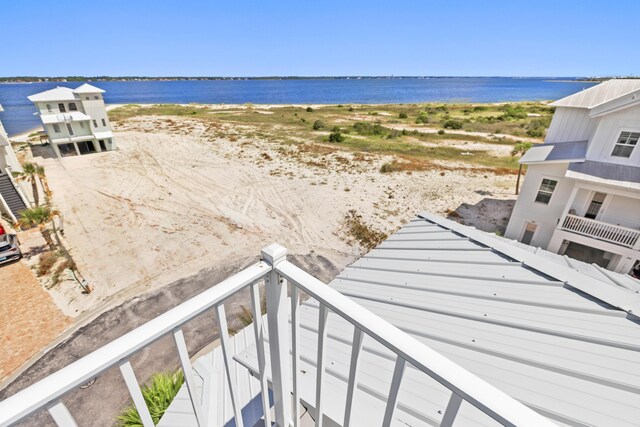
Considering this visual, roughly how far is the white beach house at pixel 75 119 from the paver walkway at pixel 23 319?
1693 centimetres

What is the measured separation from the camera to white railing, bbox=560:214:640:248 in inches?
363

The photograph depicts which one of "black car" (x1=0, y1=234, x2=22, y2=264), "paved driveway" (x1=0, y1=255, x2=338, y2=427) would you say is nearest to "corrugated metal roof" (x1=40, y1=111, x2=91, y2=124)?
"black car" (x1=0, y1=234, x2=22, y2=264)

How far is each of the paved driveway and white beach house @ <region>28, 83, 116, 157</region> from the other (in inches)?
829

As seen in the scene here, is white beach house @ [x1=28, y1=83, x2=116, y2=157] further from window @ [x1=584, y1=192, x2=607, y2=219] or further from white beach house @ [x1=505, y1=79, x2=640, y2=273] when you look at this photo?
window @ [x1=584, y1=192, x2=607, y2=219]

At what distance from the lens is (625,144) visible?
931 centimetres

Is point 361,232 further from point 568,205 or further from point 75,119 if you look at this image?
point 75,119

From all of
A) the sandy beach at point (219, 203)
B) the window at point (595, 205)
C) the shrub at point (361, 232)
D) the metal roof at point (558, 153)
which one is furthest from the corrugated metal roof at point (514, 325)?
the window at point (595, 205)

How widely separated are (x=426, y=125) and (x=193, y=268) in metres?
38.2

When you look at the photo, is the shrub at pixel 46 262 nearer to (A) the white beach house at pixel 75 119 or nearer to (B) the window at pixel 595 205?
(A) the white beach house at pixel 75 119

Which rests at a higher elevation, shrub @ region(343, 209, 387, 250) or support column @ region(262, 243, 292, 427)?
support column @ region(262, 243, 292, 427)

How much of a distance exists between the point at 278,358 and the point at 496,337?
2.77 meters

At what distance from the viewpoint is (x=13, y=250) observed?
10.1 metres

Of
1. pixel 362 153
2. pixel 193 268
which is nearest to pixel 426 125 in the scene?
pixel 362 153

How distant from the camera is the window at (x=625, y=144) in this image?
9117 millimetres
